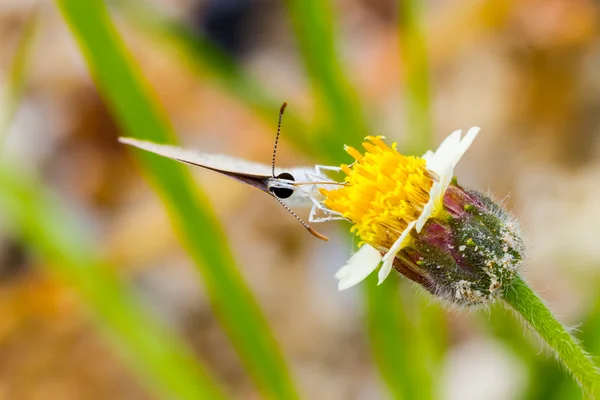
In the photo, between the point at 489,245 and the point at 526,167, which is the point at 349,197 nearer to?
the point at 489,245

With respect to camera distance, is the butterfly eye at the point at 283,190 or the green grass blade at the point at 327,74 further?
the green grass blade at the point at 327,74

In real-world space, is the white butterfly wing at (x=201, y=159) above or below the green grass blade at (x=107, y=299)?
above

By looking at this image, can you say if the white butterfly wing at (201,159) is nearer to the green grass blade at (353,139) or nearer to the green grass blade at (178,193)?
the green grass blade at (178,193)

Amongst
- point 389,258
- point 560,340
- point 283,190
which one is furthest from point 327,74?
point 560,340

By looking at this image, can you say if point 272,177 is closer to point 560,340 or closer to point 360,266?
point 360,266

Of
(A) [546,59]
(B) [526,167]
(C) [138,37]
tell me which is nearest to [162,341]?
(B) [526,167]

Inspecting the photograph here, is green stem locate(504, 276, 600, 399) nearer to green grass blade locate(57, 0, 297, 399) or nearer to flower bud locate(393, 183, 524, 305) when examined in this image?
flower bud locate(393, 183, 524, 305)

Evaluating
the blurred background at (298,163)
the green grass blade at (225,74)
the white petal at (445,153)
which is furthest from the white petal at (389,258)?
the green grass blade at (225,74)
